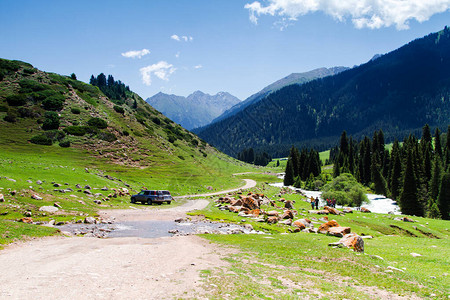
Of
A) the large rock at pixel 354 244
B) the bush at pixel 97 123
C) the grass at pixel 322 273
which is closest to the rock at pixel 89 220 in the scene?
the grass at pixel 322 273

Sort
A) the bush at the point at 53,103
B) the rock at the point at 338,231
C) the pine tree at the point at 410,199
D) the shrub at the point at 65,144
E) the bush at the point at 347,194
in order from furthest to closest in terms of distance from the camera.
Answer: the bush at the point at 53,103 < the shrub at the point at 65,144 < the bush at the point at 347,194 < the pine tree at the point at 410,199 < the rock at the point at 338,231

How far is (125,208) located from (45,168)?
65.7 ft

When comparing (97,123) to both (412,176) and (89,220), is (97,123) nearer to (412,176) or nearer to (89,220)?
(89,220)

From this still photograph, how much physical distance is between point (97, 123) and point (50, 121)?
13255 mm

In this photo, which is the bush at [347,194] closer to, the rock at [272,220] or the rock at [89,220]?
the rock at [272,220]

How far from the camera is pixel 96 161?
7088 centimetres

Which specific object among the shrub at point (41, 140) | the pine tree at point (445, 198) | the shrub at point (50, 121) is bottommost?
the pine tree at point (445, 198)

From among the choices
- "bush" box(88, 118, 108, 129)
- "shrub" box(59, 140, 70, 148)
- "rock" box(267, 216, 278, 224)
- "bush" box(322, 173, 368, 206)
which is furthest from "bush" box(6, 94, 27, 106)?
"bush" box(322, 173, 368, 206)

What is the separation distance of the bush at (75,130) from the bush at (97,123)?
16.7ft

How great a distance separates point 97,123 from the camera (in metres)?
88.0

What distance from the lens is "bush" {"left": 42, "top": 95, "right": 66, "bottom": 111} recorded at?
86.0 m

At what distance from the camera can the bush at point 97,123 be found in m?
87.3

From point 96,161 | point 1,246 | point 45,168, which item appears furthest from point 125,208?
point 96,161

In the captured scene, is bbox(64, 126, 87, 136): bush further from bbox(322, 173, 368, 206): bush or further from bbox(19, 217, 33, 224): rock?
bbox(322, 173, 368, 206): bush
